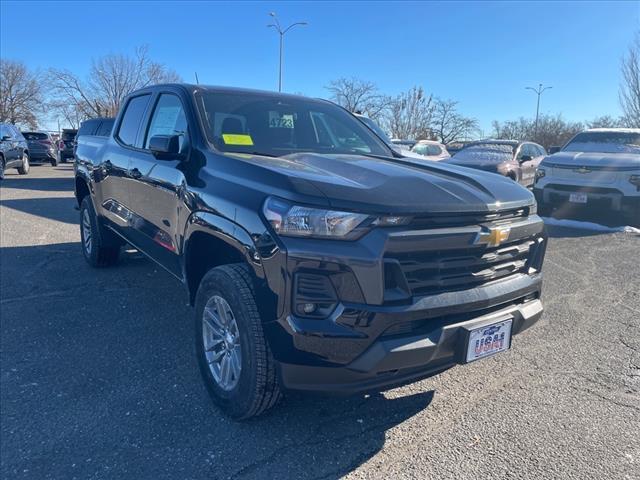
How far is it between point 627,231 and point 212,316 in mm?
7801

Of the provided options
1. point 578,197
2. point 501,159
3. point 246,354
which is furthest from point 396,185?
point 501,159

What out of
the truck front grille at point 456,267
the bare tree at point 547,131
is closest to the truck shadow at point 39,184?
the truck front grille at point 456,267

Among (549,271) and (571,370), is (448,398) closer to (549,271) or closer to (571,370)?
(571,370)

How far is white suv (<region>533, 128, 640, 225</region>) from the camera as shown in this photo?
320 inches

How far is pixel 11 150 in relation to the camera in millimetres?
16625

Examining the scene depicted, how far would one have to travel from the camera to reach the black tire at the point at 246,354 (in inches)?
95.0

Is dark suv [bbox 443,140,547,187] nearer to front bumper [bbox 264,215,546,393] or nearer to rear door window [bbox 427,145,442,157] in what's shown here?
rear door window [bbox 427,145,442,157]

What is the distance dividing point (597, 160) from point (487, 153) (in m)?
A: 4.25

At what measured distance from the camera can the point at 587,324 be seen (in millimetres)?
4266

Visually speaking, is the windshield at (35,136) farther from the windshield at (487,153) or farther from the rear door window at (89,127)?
the windshield at (487,153)

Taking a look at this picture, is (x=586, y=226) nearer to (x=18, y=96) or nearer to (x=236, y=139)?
(x=236, y=139)

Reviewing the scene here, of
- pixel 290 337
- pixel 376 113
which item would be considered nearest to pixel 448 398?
pixel 290 337

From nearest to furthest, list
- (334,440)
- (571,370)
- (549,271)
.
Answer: (334,440), (571,370), (549,271)

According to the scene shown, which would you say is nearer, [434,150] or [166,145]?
[166,145]
